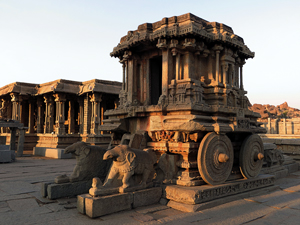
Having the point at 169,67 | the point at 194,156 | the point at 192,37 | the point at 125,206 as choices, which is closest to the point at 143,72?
the point at 169,67

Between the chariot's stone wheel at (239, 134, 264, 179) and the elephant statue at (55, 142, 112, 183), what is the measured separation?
3683 millimetres

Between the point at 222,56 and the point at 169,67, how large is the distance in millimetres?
1684

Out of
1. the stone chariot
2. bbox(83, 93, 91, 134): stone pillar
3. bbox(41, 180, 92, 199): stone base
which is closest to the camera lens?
bbox(41, 180, 92, 199): stone base

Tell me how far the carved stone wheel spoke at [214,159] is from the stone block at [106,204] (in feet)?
5.63

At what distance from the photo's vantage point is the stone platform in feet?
16.4

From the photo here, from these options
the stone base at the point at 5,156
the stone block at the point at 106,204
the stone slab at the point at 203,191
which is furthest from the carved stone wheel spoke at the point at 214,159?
the stone base at the point at 5,156

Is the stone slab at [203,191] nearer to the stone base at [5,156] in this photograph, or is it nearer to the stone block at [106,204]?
the stone block at [106,204]

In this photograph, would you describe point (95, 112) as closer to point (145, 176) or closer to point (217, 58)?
point (217, 58)

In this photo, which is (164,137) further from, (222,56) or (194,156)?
(222,56)

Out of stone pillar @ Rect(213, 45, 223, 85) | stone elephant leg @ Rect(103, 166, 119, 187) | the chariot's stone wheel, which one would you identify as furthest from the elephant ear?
stone pillar @ Rect(213, 45, 223, 85)

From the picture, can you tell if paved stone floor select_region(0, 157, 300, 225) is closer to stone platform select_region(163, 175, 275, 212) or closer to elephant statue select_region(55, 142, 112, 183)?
stone platform select_region(163, 175, 275, 212)

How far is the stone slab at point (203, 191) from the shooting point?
506 centimetres

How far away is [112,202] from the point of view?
15.2ft

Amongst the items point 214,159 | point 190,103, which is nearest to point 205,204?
point 214,159
